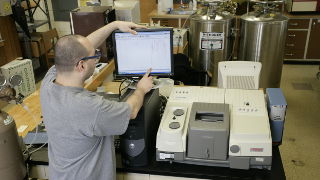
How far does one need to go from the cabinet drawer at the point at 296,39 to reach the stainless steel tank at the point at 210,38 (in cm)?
163

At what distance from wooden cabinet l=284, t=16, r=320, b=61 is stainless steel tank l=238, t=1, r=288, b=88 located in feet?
4.31

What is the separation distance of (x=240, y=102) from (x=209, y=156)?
1.13 feet

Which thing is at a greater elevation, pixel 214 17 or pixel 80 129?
pixel 214 17

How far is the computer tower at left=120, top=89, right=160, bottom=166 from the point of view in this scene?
1457 millimetres

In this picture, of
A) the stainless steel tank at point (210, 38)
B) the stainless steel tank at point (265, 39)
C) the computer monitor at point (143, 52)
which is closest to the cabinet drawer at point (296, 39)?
the stainless steel tank at point (265, 39)

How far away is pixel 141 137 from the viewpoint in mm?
1479

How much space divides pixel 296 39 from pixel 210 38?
2.00 m

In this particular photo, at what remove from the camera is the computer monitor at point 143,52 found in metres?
1.79

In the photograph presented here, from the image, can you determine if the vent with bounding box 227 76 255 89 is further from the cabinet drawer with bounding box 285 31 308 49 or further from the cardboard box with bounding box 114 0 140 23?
the cabinet drawer with bounding box 285 31 308 49

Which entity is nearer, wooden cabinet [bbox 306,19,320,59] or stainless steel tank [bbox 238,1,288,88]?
stainless steel tank [bbox 238,1,288,88]

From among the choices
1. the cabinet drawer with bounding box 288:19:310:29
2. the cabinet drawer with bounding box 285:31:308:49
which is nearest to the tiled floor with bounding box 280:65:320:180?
the cabinet drawer with bounding box 285:31:308:49

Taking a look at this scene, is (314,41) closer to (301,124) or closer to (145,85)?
(301,124)

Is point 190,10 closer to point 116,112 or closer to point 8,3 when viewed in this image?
point 8,3

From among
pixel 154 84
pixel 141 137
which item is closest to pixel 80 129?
pixel 141 137
